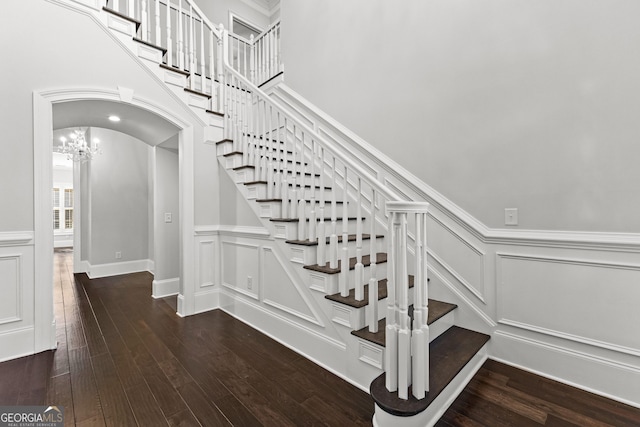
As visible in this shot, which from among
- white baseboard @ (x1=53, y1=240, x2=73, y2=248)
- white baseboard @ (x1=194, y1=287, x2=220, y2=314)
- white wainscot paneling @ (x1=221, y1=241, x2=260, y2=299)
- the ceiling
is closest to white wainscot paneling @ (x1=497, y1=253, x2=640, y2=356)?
white wainscot paneling @ (x1=221, y1=241, x2=260, y2=299)

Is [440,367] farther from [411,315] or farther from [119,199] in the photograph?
[119,199]

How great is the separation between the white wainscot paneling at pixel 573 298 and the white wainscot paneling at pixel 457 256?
140 millimetres

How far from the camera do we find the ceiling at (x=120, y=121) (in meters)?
2.56

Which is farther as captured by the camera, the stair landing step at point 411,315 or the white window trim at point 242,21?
the white window trim at point 242,21

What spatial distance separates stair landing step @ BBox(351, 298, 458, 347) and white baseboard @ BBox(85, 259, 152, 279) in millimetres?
4788

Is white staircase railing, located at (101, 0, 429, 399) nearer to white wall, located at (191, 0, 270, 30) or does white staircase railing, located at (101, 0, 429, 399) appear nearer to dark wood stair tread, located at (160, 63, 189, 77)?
dark wood stair tread, located at (160, 63, 189, 77)

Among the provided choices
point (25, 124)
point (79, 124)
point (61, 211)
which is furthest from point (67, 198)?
point (25, 124)

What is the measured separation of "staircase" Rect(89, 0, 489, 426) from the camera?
1.45m

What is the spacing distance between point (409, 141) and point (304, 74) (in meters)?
1.90

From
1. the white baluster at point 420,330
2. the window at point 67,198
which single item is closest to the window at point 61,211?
the window at point 67,198

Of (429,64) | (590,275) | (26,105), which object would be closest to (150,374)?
(26,105)

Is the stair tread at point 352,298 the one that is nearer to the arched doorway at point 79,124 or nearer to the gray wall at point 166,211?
the arched doorway at point 79,124

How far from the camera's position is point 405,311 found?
1.46m

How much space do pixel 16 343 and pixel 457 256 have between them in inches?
138
